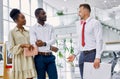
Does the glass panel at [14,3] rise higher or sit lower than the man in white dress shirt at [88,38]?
higher

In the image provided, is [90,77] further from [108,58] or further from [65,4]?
[65,4]

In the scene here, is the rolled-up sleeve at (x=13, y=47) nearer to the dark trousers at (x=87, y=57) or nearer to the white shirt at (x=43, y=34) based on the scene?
the white shirt at (x=43, y=34)

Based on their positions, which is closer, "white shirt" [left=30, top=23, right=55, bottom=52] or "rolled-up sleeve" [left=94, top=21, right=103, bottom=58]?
"rolled-up sleeve" [left=94, top=21, right=103, bottom=58]

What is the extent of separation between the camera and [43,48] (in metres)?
2.83

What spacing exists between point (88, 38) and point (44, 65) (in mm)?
625

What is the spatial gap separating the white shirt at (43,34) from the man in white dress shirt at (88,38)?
13.4 inches

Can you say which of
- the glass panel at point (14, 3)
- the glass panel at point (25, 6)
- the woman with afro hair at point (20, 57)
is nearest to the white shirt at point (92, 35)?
the woman with afro hair at point (20, 57)

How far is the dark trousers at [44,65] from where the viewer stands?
9.17ft

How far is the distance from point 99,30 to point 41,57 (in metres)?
0.76

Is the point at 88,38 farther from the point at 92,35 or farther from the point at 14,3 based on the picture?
the point at 14,3

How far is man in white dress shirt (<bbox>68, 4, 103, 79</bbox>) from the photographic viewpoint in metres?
2.54

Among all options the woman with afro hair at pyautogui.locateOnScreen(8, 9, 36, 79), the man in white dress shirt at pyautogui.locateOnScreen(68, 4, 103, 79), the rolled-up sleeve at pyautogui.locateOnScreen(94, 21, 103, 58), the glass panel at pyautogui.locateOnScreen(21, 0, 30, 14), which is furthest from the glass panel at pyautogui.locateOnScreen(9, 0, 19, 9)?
the rolled-up sleeve at pyautogui.locateOnScreen(94, 21, 103, 58)

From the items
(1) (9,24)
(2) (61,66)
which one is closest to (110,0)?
(1) (9,24)

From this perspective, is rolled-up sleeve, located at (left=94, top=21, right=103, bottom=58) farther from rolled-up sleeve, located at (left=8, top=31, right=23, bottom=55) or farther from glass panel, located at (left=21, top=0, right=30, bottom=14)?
glass panel, located at (left=21, top=0, right=30, bottom=14)
